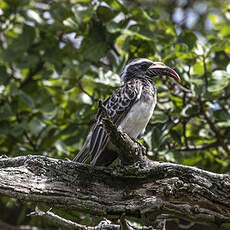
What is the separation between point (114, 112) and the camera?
171 inches

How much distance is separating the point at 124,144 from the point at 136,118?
1101 millimetres

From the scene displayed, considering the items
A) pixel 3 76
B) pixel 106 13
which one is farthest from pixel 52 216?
pixel 106 13

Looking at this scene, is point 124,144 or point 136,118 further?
point 136,118

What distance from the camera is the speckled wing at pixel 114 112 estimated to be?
13.4 ft

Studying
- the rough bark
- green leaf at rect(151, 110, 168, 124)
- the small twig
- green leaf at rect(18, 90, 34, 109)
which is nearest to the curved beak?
green leaf at rect(151, 110, 168, 124)

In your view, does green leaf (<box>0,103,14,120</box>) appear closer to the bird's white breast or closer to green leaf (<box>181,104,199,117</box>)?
the bird's white breast

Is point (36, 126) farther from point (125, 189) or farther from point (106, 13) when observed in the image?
point (125, 189)

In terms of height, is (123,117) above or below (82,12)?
below

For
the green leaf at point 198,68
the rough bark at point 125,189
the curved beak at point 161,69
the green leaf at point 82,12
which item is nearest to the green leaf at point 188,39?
the green leaf at point 198,68

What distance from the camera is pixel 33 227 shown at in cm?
554

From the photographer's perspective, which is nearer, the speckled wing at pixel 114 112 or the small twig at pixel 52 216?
the small twig at pixel 52 216

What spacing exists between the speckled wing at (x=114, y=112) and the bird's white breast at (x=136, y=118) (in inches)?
1.8

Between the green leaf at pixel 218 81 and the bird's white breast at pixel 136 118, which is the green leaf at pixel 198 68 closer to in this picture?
the green leaf at pixel 218 81

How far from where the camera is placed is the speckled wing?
13.4 ft
